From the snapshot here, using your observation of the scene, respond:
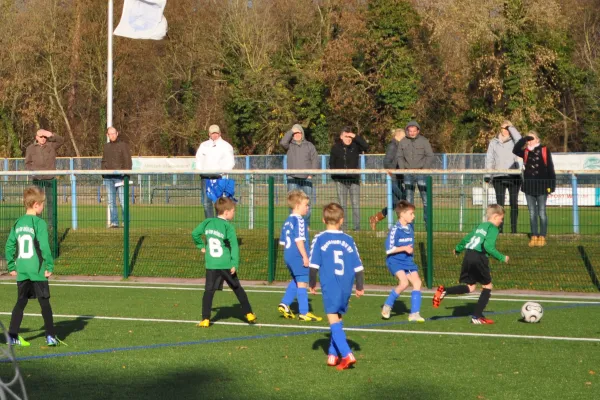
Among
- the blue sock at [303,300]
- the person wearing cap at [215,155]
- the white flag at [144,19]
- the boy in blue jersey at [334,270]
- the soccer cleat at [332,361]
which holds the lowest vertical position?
the soccer cleat at [332,361]

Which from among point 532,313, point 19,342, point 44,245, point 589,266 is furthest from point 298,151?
point 19,342

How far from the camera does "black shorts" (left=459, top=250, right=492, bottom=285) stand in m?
11.7

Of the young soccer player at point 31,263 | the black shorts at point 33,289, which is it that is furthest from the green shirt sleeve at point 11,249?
the black shorts at point 33,289

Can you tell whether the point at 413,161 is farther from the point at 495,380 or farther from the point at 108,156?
the point at 495,380

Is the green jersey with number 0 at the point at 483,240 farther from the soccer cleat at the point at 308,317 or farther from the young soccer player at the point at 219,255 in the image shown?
the young soccer player at the point at 219,255

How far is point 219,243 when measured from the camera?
11.3 metres

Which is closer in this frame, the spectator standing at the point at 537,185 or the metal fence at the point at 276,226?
the metal fence at the point at 276,226

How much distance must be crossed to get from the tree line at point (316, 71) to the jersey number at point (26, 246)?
3877 centimetres

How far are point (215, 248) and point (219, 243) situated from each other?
7cm

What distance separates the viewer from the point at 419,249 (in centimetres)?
1630

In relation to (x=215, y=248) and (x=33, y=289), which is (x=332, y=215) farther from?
(x=33, y=289)

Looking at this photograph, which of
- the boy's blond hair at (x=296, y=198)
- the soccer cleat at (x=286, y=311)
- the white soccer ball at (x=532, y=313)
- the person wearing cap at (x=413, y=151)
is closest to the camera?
the white soccer ball at (x=532, y=313)

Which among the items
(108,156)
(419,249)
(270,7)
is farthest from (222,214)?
(270,7)

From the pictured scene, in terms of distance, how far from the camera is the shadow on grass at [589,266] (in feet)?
49.7
